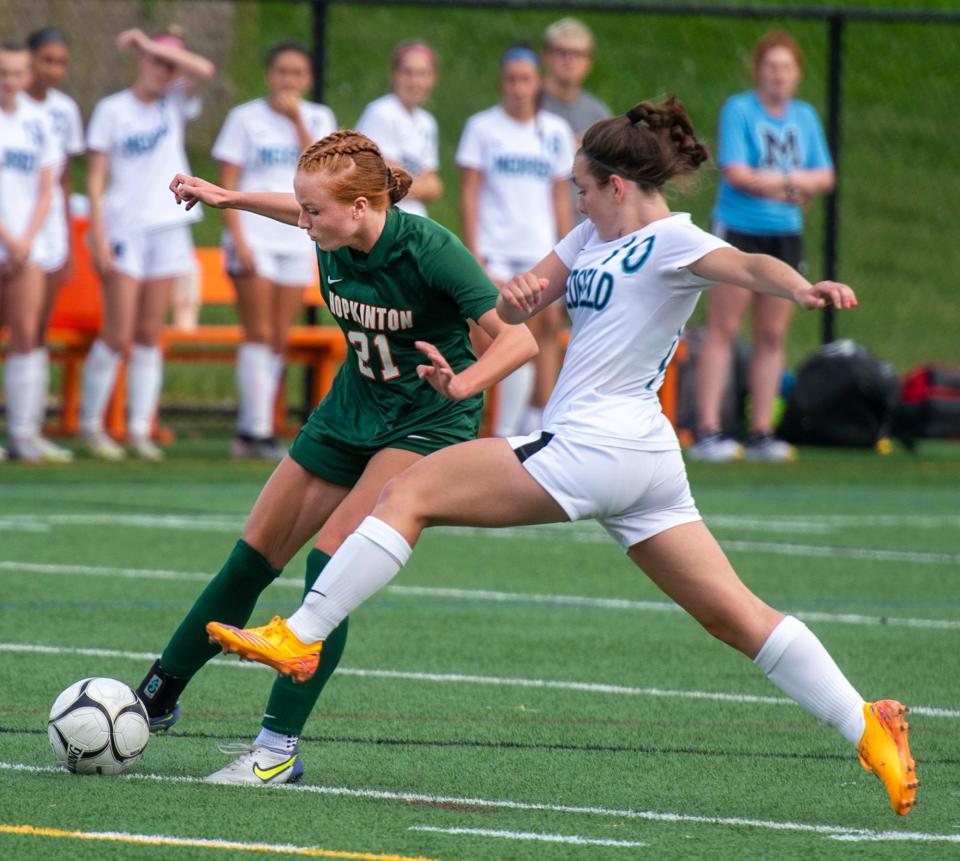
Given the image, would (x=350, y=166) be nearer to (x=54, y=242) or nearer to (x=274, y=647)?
(x=274, y=647)

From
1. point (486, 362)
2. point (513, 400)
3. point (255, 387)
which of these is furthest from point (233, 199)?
point (513, 400)

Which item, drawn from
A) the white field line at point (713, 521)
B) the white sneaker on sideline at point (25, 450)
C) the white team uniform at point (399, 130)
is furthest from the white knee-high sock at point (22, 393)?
the white team uniform at point (399, 130)

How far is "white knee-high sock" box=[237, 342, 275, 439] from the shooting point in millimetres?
13609

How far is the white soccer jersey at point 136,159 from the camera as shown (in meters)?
13.3

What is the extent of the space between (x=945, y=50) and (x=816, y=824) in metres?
32.7

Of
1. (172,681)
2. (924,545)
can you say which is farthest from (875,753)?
(924,545)

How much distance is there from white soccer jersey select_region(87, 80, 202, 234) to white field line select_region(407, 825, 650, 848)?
901 cm

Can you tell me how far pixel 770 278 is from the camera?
4828 millimetres

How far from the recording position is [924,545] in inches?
428

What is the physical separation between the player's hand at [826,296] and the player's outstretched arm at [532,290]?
68cm

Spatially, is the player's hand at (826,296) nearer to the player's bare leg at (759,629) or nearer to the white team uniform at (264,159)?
the player's bare leg at (759,629)

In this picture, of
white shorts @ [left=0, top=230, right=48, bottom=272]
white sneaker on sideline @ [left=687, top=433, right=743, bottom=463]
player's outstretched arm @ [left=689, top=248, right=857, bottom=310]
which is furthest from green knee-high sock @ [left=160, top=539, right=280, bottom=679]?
white sneaker on sideline @ [left=687, top=433, right=743, bottom=463]

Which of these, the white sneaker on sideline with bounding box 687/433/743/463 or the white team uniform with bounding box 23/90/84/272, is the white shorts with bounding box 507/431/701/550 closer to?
the white team uniform with bounding box 23/90/84/272

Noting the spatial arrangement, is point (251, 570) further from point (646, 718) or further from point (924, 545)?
point (924, 545)
